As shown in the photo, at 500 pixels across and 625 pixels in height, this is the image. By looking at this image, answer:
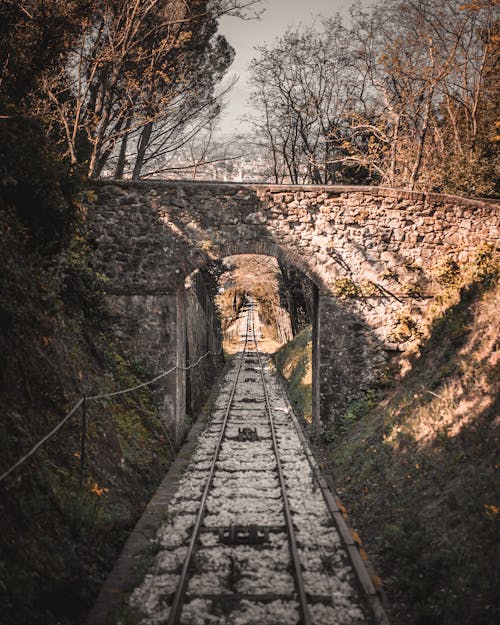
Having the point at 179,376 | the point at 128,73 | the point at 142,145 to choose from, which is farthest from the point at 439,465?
the point at 142,145

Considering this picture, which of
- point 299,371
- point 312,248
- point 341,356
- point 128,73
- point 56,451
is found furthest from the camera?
point 299,371

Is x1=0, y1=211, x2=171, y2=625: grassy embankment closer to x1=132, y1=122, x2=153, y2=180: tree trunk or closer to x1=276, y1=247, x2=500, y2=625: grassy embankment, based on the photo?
x1=276, y1=247, x2=500, y2=625: grassy embankment

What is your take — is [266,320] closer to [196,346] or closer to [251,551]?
[196,346]

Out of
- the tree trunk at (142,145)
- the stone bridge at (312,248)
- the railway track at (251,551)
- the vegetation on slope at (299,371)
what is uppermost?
the tree trunk at (142,145)

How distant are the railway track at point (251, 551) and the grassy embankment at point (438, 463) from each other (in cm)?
55

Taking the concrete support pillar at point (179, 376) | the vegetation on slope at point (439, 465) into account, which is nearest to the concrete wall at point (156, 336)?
the concrete support pillar at point (179, 376)

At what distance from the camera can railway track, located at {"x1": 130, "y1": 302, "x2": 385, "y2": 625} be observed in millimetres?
4957

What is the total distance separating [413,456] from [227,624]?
4.09 metres

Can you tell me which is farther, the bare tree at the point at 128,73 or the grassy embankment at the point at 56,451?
the bare tree at the point at 128,73

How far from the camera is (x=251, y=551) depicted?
20.5 ft

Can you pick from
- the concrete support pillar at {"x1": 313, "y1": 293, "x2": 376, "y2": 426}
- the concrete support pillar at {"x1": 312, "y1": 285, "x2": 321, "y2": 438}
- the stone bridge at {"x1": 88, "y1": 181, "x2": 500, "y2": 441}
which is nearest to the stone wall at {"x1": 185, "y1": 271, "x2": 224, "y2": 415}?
the stone bridge at {"x1": 88, "y1": 181, "x2": 500, "y2": 441}

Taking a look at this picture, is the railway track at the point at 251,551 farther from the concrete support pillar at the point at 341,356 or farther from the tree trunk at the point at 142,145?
the tree trunk at the point at 142,145

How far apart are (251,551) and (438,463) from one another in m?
2.80

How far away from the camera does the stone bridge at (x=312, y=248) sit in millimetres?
10883
